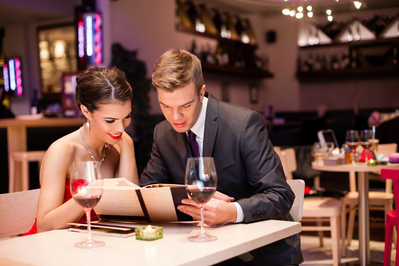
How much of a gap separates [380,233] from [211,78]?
213 inches

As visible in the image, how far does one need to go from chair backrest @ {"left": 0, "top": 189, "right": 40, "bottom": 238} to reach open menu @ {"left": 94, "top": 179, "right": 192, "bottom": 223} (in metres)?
0.52

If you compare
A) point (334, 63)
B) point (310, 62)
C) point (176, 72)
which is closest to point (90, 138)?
point (176, 72)

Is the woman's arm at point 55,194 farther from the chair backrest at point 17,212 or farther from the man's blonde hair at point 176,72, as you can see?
the man's blonde hair at point 176,72

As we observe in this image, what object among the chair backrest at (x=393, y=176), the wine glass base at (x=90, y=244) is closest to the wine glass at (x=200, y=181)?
the wine glass base at (x=90, y=244)

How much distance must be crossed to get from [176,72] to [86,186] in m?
0.59

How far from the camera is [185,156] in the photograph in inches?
68.3

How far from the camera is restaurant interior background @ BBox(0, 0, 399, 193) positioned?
7219 mm

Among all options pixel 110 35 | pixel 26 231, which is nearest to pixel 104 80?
pixel 26 231

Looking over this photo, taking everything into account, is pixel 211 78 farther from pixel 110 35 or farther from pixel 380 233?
pixel 380 233

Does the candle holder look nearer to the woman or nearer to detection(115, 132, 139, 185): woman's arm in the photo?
the woman

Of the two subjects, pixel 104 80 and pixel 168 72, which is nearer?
pixel 168 72

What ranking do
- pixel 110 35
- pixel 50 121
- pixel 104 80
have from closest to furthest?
pixel 104 80 → pixel 50 121 → pixel 110 35

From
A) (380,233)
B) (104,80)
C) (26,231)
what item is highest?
(104,80)

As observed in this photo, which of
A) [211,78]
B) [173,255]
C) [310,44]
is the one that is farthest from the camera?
[310,44]
